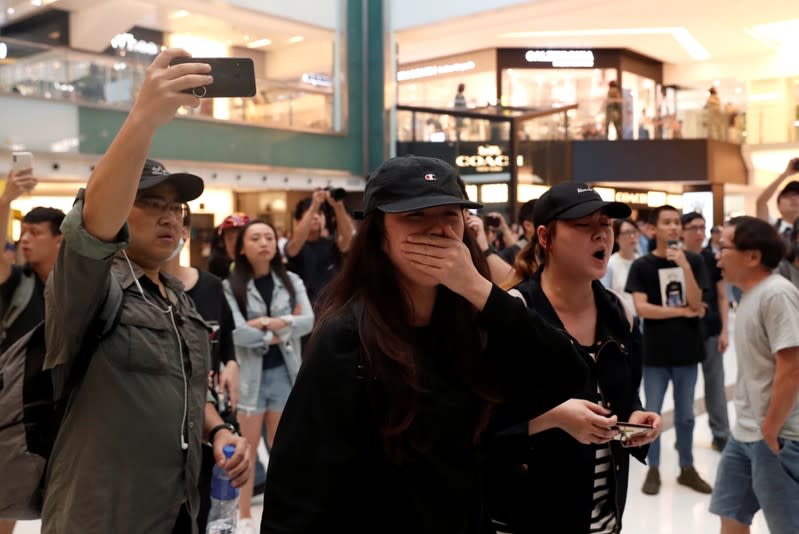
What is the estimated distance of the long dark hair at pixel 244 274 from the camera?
4.72 metres

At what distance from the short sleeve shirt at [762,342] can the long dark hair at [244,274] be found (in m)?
2.66

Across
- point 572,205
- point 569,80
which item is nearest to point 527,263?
point 572,205

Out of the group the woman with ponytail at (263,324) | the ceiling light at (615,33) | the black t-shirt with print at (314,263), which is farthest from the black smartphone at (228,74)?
the ceiling light at (615,33)

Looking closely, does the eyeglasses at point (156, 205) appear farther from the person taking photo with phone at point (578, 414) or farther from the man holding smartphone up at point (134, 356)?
the person taking photo with phone at point (578, 414)

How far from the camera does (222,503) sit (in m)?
2.17

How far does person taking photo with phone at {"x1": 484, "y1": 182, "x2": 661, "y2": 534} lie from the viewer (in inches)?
78.9

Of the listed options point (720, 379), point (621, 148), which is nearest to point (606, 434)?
point (720, 379)

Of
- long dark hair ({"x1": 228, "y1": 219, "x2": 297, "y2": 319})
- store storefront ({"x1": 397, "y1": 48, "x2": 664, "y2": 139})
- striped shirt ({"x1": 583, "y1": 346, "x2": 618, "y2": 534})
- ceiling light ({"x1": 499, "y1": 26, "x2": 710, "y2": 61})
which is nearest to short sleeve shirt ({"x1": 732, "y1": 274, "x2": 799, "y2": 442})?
striped shirt ({"x1": 583, "y1": 346, "x2": 618, "y2": 534})

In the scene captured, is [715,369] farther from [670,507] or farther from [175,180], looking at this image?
[175,180]

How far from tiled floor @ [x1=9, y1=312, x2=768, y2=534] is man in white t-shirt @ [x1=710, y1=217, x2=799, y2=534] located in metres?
1.41

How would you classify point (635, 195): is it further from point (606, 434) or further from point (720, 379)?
point (606, 434)

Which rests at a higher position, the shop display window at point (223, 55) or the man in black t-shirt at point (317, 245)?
the shop display window at point (223, 55)

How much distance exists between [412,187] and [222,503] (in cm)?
121

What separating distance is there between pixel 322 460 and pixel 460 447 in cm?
27
